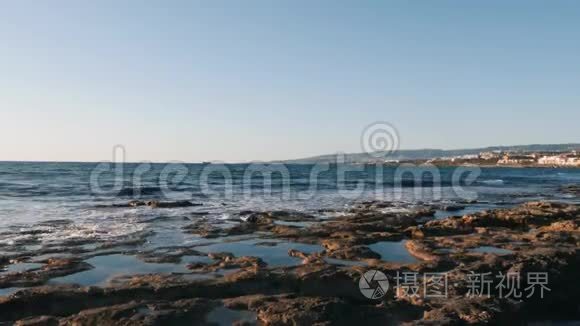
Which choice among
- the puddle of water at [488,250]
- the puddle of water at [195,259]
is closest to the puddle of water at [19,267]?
the puddle of water at [195,259]

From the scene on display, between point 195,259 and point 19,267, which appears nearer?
point 19,267

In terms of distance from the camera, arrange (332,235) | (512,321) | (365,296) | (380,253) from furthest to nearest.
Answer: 1. (332,235)
2. (380,253)
3. (365,296)
4. (512,321)

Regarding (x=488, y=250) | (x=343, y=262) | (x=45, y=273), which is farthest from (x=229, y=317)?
(x=488, y=250)

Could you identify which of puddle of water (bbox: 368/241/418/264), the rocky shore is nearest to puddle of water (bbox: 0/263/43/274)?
the rocky shore

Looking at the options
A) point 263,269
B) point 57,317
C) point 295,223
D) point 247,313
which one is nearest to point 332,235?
point 295,223

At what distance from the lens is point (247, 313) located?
31.6ft

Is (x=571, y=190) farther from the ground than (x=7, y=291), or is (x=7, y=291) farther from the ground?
(x=7, y=291)

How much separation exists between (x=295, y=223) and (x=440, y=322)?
15735mm

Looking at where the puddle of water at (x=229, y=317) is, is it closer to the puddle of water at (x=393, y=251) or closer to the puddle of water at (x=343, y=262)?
→ the puddle of water at (x=343, y=262)

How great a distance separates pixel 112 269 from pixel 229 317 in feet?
18.1

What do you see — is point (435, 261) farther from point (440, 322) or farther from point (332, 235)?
point (332, 235)

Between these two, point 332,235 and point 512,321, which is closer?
point 512,321

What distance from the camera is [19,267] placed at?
13.9 m

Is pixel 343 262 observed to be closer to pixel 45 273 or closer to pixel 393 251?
pixel 393 251
